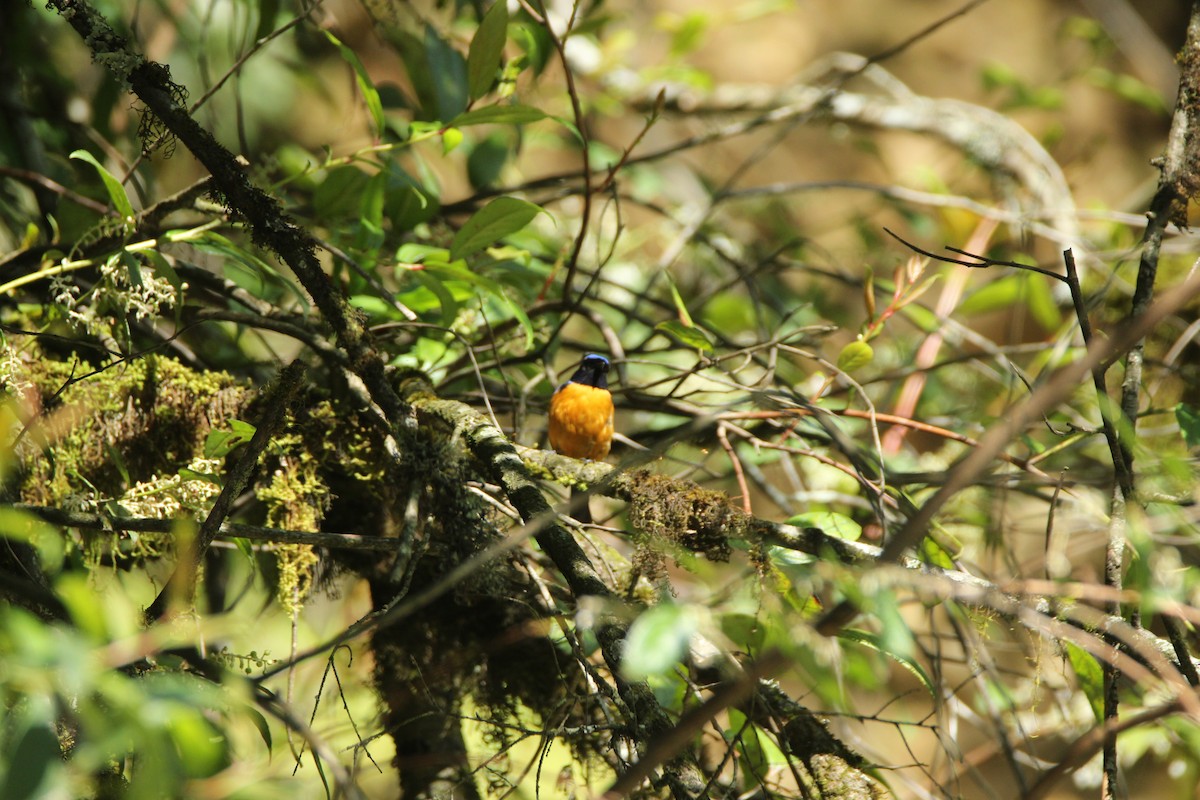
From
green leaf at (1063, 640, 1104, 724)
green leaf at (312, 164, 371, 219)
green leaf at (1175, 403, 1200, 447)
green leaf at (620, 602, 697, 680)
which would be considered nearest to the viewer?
green leaf at (620, 602, 697, 680)

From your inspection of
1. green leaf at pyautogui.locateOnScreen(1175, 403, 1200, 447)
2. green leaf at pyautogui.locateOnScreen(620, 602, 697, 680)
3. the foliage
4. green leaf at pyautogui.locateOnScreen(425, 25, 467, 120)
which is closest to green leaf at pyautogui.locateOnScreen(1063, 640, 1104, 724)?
the foliage

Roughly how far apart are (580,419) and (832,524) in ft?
3.15

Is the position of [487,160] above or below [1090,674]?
above

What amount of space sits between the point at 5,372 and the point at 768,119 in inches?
112

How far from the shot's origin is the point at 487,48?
2.29 meters

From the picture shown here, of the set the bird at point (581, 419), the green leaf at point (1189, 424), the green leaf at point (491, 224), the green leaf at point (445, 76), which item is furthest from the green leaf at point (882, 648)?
the green leaf at point (445, 76)

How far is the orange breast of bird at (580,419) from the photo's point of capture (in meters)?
2.78

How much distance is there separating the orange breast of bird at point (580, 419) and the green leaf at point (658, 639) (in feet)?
5.82

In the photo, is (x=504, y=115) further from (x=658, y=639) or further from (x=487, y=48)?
(x=658, y=639)

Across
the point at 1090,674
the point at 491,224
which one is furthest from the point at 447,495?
the point at 1090,674

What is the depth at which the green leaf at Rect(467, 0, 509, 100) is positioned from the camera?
226 cm

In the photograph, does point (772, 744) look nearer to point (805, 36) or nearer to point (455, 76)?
point (455, 76)

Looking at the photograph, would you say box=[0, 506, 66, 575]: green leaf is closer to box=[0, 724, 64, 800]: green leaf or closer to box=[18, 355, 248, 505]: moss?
box=[0, 724, 64, 800]: green leaf

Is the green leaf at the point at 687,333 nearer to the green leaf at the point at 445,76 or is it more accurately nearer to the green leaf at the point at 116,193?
the green leaf at the point at 445,76
